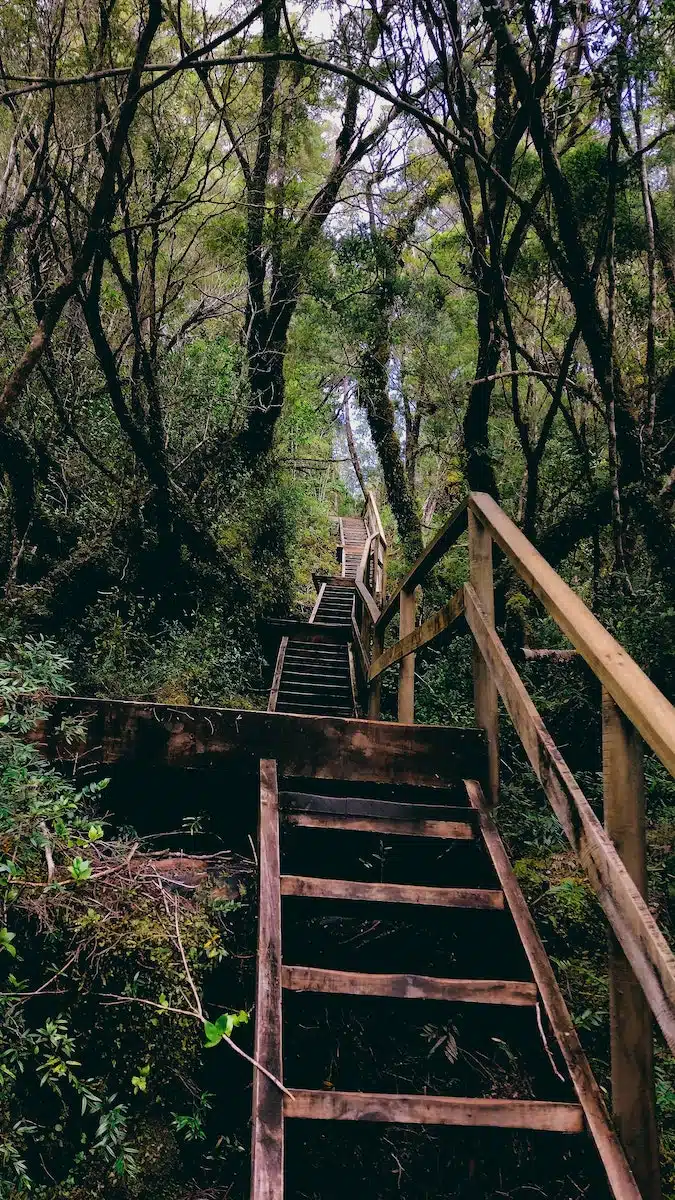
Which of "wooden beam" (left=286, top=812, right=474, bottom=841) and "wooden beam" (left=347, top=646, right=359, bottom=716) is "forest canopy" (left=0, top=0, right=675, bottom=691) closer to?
"wooden beam" (left=347, top=646, right=359, bottom=716)

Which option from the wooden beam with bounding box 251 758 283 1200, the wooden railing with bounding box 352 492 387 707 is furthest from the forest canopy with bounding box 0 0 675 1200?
the wooden railing with bounding box 352 492 387 707

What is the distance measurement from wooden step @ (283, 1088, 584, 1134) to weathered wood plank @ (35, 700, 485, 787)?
4.03 ft

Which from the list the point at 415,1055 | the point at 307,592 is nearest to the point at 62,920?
the point at 415,1055

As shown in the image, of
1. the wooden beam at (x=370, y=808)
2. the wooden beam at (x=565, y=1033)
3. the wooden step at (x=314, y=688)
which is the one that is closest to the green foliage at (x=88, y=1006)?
the wooden beam at (x=370, y=808)

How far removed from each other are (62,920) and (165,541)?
6.70 m

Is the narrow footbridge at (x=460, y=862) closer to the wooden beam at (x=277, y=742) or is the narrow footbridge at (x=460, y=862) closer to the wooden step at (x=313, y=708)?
the wooden beam at (x=277, y=742)

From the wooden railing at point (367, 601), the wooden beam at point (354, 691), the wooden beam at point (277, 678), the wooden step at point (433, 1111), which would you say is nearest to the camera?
the wooden step at point (433, 1111)

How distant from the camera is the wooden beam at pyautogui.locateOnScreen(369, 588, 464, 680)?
3055 mm

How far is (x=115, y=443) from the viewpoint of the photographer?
→ 8.88 m

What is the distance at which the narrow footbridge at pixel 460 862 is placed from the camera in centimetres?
147

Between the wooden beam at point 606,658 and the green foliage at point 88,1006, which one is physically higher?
the wooden beam at point 606,658

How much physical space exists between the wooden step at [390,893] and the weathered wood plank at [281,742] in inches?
22.0

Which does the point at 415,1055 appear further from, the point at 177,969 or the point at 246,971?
the point at 177,969

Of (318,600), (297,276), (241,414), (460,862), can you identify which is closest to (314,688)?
(318,600)
